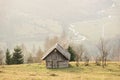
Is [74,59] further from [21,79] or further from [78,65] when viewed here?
→ [21,79]

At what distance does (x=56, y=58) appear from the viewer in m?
78.6

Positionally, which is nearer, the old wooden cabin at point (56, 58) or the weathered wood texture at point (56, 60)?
the old wooden cabin at point (56, 58)

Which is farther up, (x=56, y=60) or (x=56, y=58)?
(x=56, y=58)

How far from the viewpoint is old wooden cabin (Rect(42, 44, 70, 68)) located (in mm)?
77456

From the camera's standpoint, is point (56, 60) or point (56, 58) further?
point (56, 58)

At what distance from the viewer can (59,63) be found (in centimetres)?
7825

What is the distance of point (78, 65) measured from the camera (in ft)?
252

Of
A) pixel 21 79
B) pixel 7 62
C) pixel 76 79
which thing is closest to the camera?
pixel 21 79

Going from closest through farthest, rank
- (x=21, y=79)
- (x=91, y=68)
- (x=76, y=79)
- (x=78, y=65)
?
(x=21, y=79) → (x=76, y=79) → (x=91, y=68) → (x=78, y=65)

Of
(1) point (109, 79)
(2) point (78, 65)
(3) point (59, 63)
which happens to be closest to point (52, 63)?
(3) point (59, 63)

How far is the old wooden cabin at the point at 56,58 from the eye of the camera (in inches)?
3049

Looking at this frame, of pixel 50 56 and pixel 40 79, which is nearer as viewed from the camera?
pixel 40 79

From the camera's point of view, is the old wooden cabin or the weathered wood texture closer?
the old wooden cabin

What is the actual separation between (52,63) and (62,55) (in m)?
3.34
